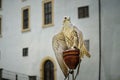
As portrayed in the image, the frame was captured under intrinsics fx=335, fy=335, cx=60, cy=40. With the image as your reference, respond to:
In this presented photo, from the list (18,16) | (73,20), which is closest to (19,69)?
(18,16)

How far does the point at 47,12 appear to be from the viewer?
16.1 metres

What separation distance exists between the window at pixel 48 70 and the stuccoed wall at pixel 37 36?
0.34 meters

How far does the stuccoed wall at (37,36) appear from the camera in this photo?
14281 millimetres

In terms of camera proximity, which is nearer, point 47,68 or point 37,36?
point 47,68

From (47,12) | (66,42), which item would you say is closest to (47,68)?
(47,12)

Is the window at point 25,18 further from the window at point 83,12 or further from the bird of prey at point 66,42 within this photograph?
the bird of prey at point 66,42

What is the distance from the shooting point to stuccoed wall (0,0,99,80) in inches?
562

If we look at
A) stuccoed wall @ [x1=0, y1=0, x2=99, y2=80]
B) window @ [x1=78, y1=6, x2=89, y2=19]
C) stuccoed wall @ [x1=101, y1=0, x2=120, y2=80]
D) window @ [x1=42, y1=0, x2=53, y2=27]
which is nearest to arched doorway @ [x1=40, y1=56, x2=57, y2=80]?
stuccoed wall @ [x1=0, y1=0, x2=99, y2=80]

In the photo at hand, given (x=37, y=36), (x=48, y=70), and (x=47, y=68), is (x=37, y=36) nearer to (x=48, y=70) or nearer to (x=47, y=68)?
(x=47, y=68)

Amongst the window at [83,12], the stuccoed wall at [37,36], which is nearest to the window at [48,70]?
the stuccoed wall at [37,36]

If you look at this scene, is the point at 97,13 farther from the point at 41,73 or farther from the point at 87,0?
the point at 41,73

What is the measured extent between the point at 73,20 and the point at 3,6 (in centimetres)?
504

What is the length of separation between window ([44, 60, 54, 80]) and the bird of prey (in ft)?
12.0

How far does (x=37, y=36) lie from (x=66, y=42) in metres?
4.49
